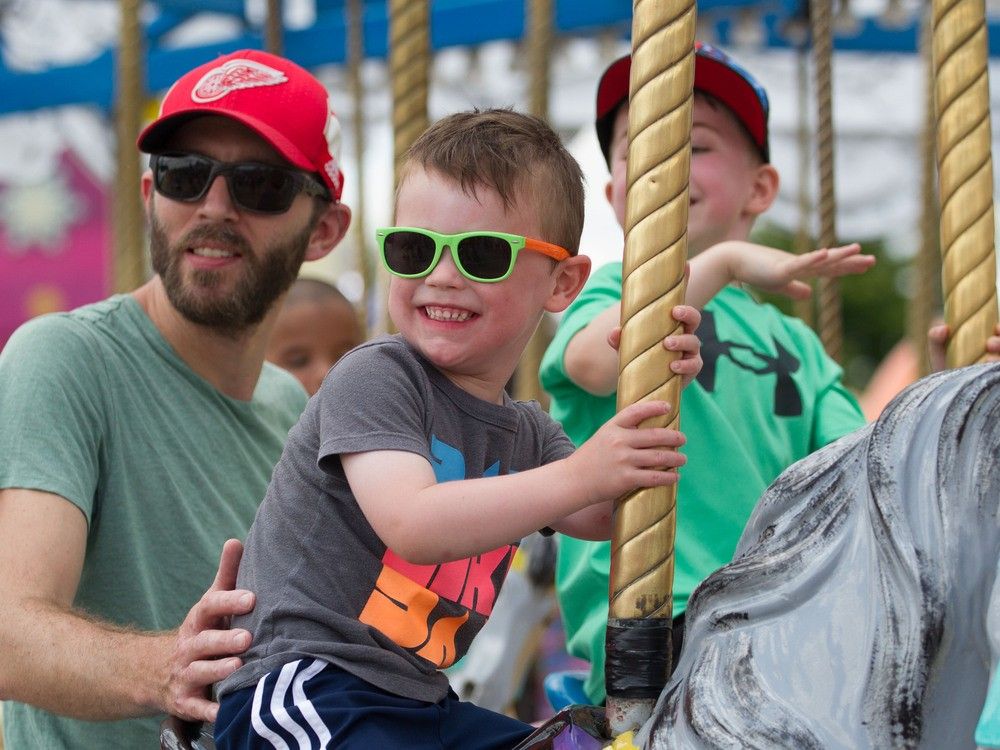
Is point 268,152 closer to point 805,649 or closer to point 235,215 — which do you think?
point 235,215

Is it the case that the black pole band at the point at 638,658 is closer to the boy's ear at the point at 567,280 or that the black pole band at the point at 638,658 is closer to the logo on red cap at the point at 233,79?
the boy's ear at the point at 567,280

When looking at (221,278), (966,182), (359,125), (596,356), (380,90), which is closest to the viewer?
(966,182)

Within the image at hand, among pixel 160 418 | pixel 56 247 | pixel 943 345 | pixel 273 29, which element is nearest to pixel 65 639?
pixel 160 418

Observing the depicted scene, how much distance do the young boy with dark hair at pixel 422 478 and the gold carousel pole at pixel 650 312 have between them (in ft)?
0.10

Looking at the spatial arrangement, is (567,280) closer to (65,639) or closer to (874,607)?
(874,607)

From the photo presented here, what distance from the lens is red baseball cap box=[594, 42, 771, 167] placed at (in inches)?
82.4

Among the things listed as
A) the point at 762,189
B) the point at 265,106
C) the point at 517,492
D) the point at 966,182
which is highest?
the point at 265,106

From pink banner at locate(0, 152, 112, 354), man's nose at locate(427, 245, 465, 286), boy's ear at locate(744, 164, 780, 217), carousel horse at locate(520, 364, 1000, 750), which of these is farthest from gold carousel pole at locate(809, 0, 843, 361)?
pink banner at locate(0, 152, 112, 354)

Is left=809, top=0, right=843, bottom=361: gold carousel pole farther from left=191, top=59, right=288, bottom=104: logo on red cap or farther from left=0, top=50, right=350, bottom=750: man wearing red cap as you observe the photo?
left=191, top=59, right=288, bottom=104: logo on red cap

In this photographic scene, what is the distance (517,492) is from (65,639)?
0.72m

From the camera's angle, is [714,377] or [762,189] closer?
[714,377]

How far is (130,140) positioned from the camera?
3229mm

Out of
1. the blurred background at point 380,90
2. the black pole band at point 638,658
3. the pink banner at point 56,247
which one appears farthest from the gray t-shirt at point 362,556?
the pink banner at point 56,247

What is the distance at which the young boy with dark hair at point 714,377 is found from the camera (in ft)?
6.35
